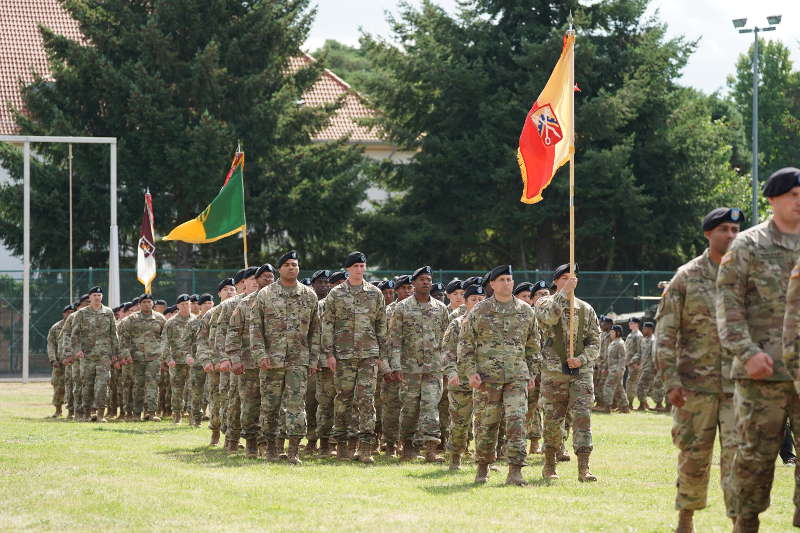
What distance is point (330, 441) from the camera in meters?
15.2

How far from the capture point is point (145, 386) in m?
22.5

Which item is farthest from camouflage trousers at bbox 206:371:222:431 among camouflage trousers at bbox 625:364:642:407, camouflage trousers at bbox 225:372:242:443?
camouflage trousers at bbox 625:364:642:407

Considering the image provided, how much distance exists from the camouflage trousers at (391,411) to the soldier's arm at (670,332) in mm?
6704

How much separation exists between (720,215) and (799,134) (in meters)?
72.7

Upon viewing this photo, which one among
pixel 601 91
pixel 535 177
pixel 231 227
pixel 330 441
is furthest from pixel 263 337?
pixel 601 91

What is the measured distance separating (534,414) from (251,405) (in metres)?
3.79

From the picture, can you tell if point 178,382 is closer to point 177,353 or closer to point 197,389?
point 177,353

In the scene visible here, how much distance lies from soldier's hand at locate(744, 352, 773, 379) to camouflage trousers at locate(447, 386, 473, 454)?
6270 millimetres

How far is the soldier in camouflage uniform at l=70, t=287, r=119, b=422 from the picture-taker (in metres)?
22.2

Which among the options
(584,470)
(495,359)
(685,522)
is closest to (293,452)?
(495,359)

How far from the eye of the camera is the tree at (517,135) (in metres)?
Result: 39.9

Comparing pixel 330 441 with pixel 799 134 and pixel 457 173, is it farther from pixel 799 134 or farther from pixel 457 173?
pixel 799 134

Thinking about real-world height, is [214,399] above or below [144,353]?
below

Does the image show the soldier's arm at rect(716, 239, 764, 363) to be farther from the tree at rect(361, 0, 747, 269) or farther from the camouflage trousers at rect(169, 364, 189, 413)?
the tree at rect(361, 0, 747, 269)
